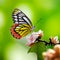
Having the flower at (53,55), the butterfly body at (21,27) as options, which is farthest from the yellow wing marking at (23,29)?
the flower at (53,55)

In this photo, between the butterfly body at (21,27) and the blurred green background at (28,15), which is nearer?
the butterfly body at (21,27)

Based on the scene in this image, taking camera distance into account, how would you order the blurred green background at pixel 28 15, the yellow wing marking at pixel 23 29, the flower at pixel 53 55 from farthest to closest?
1. the blurred green background at pixel 28 15
2. the yellow wing marking at pixel 23 29
3. the flower at pixel 53 55

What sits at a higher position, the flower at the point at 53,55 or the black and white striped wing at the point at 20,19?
the black and white striped wing at the point at 20,19

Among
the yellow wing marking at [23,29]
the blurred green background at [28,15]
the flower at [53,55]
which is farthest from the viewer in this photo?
the blurred green background at [28,15]

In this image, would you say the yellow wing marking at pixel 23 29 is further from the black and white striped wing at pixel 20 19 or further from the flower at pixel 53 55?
the flower at pixel 53 55

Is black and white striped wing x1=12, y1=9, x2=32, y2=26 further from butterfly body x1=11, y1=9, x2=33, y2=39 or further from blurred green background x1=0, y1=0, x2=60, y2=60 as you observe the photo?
blurred green background x1=0, y1=0, x2=60, y2=60

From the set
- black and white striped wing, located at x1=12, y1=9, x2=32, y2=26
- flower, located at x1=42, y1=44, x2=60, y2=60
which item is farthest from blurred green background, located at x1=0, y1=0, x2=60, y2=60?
flower, located at x1=42, y1=44, x2=60, y2=60

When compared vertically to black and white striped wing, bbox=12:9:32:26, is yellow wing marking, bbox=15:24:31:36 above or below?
below

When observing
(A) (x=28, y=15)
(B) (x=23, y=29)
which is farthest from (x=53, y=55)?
(A) (x=28, y=15)

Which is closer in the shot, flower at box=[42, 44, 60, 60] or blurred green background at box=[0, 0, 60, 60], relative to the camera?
flower at box=[42, 44, 60, 60]

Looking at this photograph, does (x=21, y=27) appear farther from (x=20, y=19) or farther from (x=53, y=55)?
(x=53, y=55)
